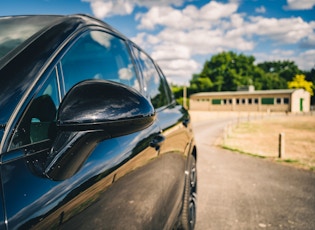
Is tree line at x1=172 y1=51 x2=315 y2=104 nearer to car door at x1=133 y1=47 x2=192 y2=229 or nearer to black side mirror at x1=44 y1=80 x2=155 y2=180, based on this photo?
car door at x1=133 y1=47 x2=192 y2=229

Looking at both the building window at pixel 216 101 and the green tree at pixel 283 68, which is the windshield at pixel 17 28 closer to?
the building window at pixel 216 101

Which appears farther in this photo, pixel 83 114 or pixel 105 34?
pixel 105 34

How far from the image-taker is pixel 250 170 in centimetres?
762

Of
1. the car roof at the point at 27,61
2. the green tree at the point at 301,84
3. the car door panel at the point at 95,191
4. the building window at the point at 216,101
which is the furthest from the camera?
A: the green tree at the point at 301,84

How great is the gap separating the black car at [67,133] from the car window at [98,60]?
0.4 inches

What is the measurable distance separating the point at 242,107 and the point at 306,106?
1269cm

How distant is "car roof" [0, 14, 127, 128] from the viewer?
101cm

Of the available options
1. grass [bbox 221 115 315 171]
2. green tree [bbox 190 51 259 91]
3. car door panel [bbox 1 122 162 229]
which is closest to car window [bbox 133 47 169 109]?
car door panel [bbox 1 122 162 229]

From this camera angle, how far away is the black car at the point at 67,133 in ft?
3.11

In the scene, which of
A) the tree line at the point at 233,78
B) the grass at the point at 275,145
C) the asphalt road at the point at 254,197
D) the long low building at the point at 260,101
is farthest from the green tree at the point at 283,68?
the asphalt road at the point at 254,197

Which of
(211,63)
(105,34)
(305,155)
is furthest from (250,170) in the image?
(211,63)

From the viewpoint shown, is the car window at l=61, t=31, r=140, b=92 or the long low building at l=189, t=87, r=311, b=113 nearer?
the car window at l=61, t=31, r=140, b=92

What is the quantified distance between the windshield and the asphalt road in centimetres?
327

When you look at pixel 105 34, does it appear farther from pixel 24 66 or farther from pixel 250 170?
pixel 250 170
